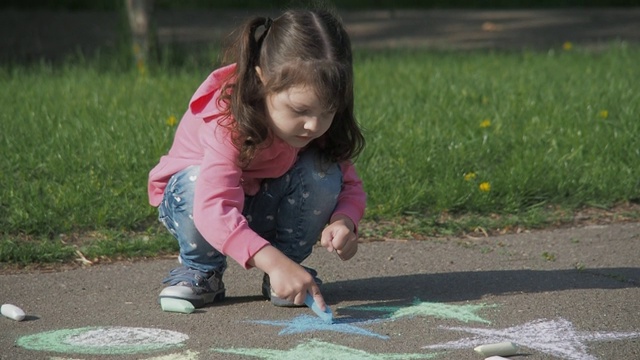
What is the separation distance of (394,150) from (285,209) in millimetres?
1571

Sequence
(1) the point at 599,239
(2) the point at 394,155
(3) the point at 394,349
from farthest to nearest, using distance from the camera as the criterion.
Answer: (2) the point at 394,155 < (1) the point at 599,239 < (3) the point at 394,349

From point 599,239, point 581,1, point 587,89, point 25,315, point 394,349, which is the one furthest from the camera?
point 581,1

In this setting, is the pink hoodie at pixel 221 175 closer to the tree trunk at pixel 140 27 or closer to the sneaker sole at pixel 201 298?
the sneaker sole at pixel 201 298

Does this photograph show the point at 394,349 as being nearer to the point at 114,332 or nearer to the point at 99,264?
the point at 114,332

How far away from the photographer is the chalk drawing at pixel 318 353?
2615mm

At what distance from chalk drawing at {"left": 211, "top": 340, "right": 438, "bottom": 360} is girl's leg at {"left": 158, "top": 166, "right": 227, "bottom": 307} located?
42cm

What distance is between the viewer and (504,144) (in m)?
4.75

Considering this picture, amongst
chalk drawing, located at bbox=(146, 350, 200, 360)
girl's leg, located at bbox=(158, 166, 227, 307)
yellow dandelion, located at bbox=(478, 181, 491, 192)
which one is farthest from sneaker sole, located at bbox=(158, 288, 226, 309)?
yellow dandelion, located at bbox=(478, 181, 491, 192)

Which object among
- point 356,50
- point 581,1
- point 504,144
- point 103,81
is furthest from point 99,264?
point 581,1

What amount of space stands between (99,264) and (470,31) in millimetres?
5760

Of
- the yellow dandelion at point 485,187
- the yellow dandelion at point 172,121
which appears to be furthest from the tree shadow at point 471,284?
the yellow dandelion at point 172,121

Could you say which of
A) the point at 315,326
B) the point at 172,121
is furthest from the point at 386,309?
the point at 172,121

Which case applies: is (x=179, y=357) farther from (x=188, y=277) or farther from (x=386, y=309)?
(x=386, y=309)

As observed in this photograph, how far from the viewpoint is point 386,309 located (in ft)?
10.1
